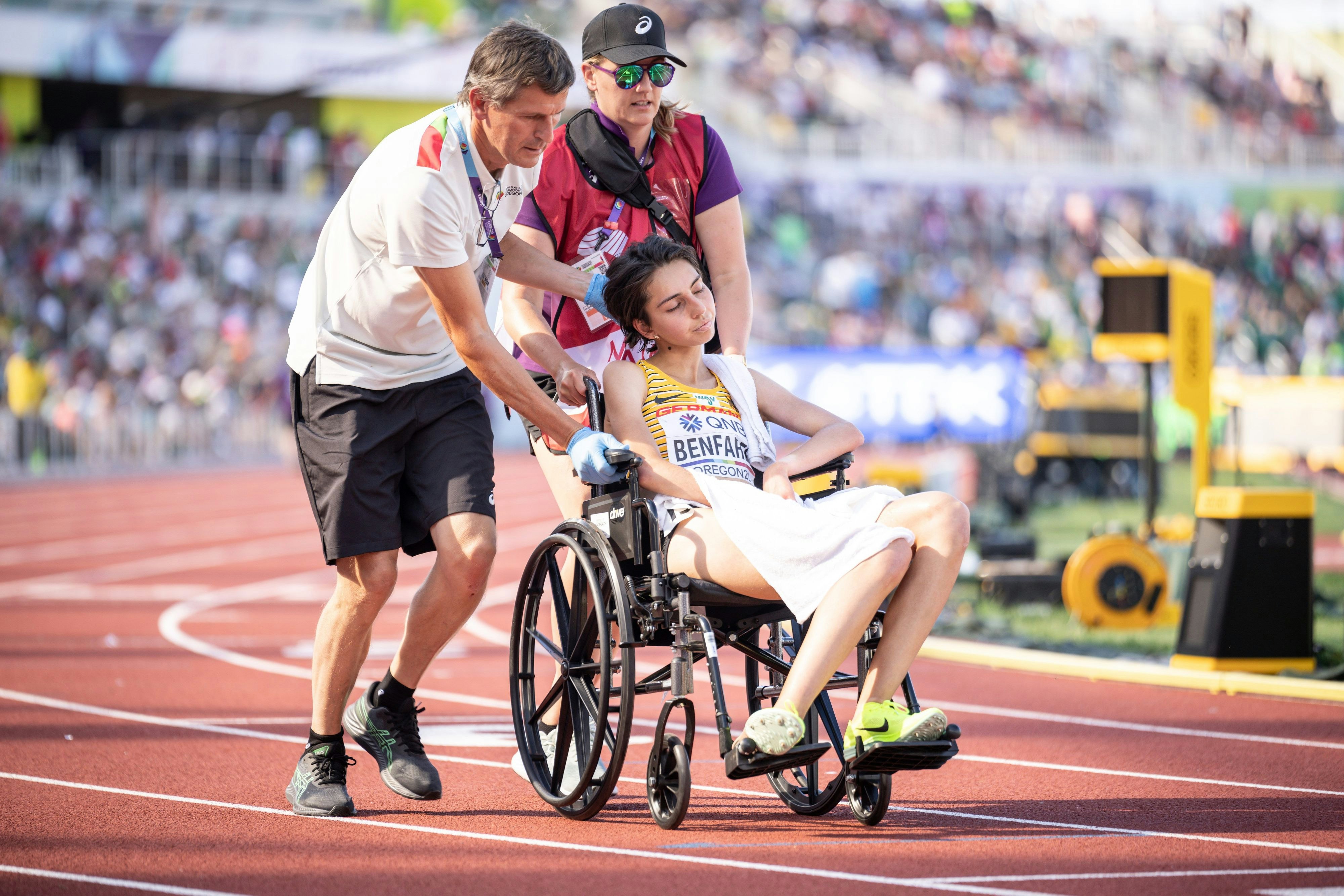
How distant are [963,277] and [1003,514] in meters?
17.5

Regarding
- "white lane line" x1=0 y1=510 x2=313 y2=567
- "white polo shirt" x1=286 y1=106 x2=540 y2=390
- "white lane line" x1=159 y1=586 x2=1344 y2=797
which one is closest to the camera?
"white polo shirt" x1=286 y1=106 x2=540 y2=390

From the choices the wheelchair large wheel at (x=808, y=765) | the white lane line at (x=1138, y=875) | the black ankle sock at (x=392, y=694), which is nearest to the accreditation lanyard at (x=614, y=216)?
the wheelchair large wheel at (x=808, y=765)

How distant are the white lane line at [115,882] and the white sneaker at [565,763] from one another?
1.12 m

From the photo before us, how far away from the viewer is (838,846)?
3.90 m

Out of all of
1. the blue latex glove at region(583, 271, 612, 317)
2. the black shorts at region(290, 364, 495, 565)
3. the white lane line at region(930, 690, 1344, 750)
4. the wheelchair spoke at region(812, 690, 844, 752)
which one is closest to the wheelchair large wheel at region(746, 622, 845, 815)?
the wheelchair spoke at region(812, 690, 844, 752)

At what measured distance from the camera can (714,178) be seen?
4.78 m

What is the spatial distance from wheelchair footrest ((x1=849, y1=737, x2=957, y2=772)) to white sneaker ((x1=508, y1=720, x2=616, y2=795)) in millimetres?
832

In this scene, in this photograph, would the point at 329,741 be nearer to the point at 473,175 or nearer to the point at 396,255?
the point at 396,255

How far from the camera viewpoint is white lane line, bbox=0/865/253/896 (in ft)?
→ 11.4

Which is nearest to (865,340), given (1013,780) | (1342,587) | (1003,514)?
(1003,514)

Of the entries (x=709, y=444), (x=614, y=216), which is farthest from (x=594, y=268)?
(x=709, y=444)

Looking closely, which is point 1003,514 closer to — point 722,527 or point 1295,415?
point 1295,415

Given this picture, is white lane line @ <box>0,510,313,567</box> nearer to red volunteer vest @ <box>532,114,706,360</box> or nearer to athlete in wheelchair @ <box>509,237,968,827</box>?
red volunteer vest @ <box>532,114,706,360</box>

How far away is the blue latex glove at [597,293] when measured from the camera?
14.4ft
